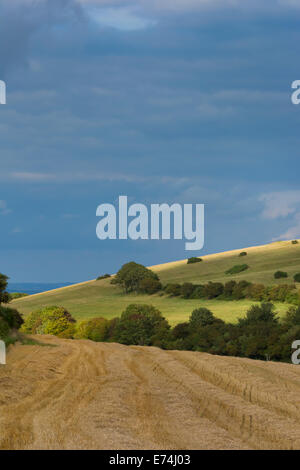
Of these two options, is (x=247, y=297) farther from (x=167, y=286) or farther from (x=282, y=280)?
(x=167, y=286)

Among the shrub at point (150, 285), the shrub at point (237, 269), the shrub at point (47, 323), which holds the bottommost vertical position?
the shrub at point (47, 323)

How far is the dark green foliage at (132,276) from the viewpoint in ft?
462

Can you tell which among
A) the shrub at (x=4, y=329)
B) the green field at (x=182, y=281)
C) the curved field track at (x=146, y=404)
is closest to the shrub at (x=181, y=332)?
the green field at (x=182, y=281)

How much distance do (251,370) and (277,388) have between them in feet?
10.9

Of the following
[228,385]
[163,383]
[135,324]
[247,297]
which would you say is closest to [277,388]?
[228,385]

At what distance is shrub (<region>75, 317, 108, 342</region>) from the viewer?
8744cm

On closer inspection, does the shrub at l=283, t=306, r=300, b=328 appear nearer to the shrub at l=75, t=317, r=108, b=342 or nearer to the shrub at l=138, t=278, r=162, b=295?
the shrub at l=75, t=317, r=108, b=342

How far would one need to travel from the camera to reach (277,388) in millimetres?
14570

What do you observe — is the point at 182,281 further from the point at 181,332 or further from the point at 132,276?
the point at 181,332

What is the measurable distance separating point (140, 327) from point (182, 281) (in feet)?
181

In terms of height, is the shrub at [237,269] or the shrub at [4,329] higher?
the shrub at [237,269]

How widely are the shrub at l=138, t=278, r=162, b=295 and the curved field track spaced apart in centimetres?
11378

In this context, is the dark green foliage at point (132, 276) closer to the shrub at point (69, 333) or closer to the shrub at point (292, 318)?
the shrub at point (69, 333)

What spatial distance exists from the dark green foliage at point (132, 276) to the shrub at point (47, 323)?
46.3 m
